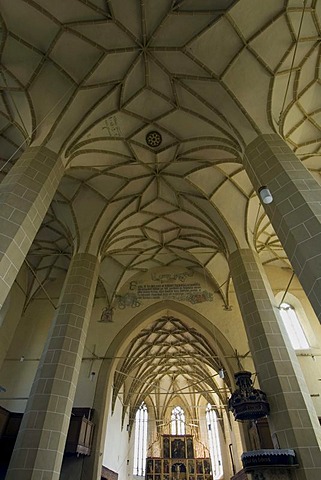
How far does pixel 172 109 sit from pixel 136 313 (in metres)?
9.29

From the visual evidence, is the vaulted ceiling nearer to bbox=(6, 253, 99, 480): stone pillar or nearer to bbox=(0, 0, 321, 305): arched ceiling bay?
bbox=(0, 0, 321, 305): arched ceiling bay

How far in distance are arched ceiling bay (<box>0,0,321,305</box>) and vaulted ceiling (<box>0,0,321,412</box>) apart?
0.03 meters

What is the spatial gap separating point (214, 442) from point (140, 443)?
616cm

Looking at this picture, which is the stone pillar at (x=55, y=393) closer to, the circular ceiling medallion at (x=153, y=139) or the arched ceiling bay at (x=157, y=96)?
the arched ceiling bay at (x=157, y=96)

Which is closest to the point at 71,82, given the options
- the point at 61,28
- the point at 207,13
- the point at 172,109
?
the point at 61,28

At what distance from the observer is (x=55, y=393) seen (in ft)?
25.5

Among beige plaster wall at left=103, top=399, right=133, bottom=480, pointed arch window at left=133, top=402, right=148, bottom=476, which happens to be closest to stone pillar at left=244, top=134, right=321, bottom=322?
beige plaster wall at left=103, top=399, right=133, bottom=480

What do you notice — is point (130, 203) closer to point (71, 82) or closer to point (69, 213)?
point (69, 213)

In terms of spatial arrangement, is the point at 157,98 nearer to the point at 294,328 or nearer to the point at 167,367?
the point at 294,328

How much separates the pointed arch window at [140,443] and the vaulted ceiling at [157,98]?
1999cm

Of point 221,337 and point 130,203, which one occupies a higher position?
point 130,203

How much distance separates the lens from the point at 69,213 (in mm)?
12023

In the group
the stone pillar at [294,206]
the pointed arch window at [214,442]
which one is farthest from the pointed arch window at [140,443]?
the stone pillar at [294,206]

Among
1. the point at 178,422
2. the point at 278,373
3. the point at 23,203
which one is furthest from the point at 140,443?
the point at 23,203
